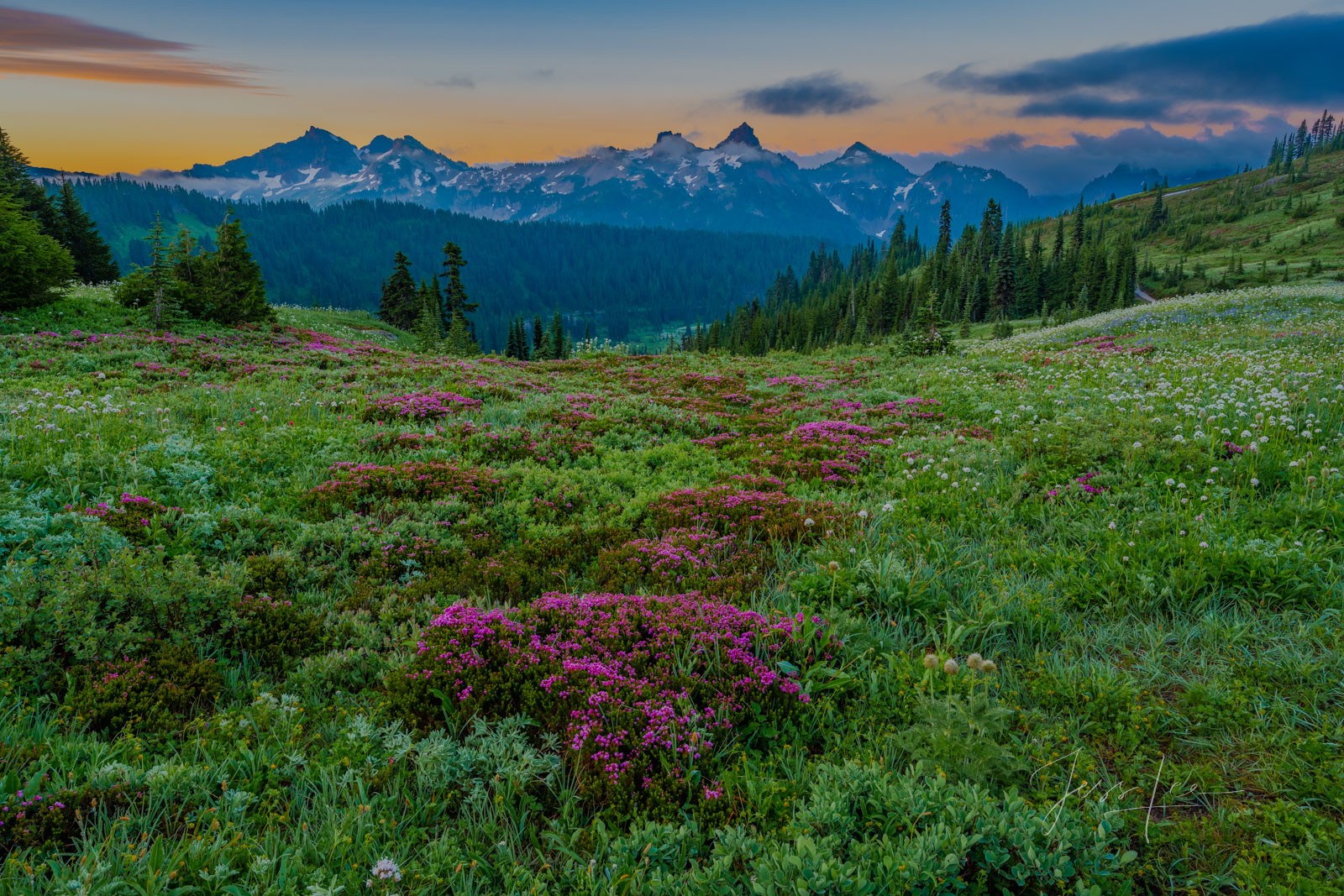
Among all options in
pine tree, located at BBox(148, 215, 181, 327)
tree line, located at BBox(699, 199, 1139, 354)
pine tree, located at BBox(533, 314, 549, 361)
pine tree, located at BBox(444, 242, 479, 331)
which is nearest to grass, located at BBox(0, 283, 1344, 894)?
pine tree, located at BBox(148, 215, 181, 327)

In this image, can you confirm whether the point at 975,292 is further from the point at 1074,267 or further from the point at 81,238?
the point at 81,238

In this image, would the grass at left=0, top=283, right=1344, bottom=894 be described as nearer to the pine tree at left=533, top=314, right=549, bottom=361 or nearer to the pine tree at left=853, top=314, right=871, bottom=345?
the pine tree at left=533, top=314, right=549, bottom=361

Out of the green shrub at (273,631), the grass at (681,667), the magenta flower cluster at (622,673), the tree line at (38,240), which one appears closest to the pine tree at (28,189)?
the tree line at (38,240)

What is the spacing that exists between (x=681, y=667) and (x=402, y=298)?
246 ft

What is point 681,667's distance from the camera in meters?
4.47

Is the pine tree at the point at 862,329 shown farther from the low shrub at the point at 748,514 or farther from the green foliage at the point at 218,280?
the low shrub at the point at 748,514

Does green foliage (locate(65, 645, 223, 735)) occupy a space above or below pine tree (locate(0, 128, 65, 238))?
below

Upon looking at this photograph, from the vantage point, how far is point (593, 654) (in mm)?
4633

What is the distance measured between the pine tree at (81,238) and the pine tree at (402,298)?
2497 centimetres

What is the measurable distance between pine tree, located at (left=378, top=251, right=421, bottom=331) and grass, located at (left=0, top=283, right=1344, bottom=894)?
61527mm

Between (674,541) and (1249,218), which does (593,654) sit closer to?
(674,541)

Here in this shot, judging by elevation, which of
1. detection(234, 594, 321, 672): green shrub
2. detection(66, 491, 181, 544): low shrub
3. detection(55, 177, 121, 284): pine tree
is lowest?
detection(234, 594, 321, 672): green shrub

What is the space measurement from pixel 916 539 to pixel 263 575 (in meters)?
7.39

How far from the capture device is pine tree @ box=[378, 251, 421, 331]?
6581cm
